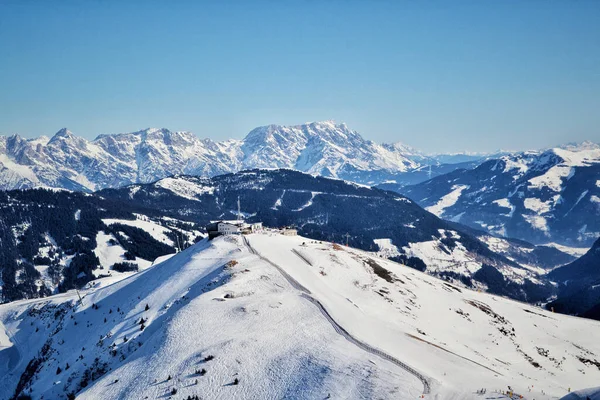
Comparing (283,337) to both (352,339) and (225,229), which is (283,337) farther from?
(225,229)

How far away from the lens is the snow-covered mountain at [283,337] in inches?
1422

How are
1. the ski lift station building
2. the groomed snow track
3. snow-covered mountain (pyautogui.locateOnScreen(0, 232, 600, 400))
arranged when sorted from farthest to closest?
the ski lift station building → snow-covered mountain (pyautogui.locateOnScreen(0, 232, 600, 400)) → the groomed snow track

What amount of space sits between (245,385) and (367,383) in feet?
35.0

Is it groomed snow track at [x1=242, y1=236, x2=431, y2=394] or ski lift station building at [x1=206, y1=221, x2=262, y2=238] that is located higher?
groomed snow track at [x1=242, y1=236, x2=431, y2=394]

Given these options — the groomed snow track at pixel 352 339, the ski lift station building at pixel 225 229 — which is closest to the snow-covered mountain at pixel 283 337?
the groomed snow track at pixel 352 339

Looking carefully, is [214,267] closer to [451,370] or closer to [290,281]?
[290,281]

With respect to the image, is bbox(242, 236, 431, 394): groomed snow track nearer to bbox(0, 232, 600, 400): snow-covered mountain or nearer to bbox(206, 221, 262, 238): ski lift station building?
bbox(0, 232, 600, 400): snow-covered mountain

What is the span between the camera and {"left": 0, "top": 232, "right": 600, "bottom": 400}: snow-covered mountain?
3612cm

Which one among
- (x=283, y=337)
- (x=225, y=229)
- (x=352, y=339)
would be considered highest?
(x=283, y=337)

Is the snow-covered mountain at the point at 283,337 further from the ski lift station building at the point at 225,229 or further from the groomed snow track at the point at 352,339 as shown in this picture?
the ski lift station building at the point at 225,229

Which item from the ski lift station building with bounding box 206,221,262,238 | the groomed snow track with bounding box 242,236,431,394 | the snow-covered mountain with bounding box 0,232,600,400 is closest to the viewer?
the groomed snow track with bounding box 242,236,431,394

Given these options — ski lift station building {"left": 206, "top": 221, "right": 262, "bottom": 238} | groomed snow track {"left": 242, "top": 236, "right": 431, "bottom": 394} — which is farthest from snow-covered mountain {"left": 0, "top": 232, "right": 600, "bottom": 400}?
ski lift station building {"left": 206, "top": 221, "right": 262, "bottom": 238}


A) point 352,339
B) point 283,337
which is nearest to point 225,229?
point 283,337

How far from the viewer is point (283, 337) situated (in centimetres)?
4447
